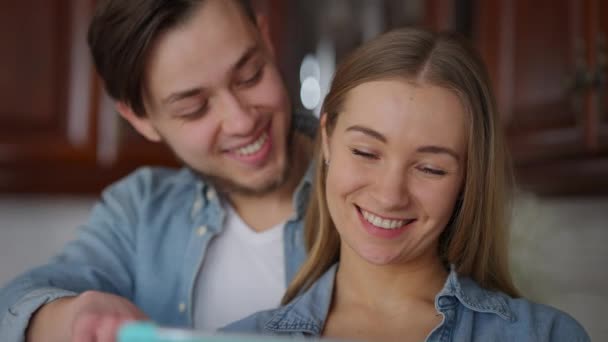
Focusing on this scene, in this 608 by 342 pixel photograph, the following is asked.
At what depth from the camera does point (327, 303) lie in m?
1.14

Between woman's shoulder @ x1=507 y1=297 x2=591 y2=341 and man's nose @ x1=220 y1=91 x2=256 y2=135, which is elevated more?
man's nose @ x1=220 y1=91 x2=256 y2=135

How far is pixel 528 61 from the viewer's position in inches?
76.5

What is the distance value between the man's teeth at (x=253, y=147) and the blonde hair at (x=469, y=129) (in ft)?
0.63

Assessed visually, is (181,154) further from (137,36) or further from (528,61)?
(528,61)

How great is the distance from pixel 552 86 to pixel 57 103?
1417 mm

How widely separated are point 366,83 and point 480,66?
175mm

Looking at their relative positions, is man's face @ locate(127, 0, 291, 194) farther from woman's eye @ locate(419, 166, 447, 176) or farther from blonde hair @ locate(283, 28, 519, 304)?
woman's eye @ locate(419, 166, 447, 176)

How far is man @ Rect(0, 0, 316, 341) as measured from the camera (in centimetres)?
131

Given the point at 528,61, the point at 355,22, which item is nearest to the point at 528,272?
the point at 528,61

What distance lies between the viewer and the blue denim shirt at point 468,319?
1005 mm

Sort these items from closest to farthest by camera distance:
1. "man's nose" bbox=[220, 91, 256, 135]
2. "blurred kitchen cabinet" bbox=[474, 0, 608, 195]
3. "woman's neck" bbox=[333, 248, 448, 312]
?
"woman's neck" bbox=[333, 248, 448, 312]
"man's nose" bbox=[220, 91, 256, 135]
"blurred kitchen cabinet" bbox=[474, 0, 608, 195]

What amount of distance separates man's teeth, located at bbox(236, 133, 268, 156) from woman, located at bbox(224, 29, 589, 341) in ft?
0.65

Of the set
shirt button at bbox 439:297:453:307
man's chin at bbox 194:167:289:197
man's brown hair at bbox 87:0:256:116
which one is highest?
man's brown hair at bbox 87:0:256:116

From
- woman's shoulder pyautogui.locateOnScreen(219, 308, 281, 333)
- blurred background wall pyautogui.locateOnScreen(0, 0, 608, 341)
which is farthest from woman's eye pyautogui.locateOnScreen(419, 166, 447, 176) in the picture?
blurred background wall pyautogui.locateOnScreen(0, 0, 608, 341)
